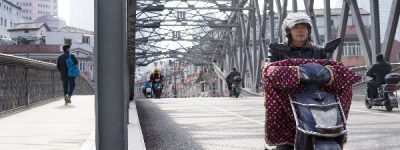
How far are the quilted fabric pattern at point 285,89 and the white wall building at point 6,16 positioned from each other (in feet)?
286

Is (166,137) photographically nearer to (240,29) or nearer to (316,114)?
(316,114)

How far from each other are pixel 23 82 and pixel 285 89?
369 inches

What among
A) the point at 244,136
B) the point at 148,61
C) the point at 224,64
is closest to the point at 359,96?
the point at 244,136

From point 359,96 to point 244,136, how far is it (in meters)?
10.9

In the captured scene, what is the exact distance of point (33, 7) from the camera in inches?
7032

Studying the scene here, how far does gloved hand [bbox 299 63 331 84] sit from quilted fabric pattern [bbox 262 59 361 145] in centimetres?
5

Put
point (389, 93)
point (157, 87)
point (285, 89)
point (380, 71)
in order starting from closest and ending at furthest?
1. point (285, 89)
2. point (389, 93)
3. point (380, 71)
4. point (157, 87)

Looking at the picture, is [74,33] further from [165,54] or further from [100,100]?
[100,100]

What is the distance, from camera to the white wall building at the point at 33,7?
553 feet

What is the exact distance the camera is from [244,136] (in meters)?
6.94

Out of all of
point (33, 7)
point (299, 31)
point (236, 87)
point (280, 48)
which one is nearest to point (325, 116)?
point (280, 48)

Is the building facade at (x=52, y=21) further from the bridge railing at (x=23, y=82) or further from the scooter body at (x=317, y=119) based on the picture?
the scooter body at (x=317, y=119)

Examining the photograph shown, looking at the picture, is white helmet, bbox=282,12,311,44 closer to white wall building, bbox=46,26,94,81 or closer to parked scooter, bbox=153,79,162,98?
parked scooter, bbox=153,79,162,98

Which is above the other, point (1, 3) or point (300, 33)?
point (1, 3)
